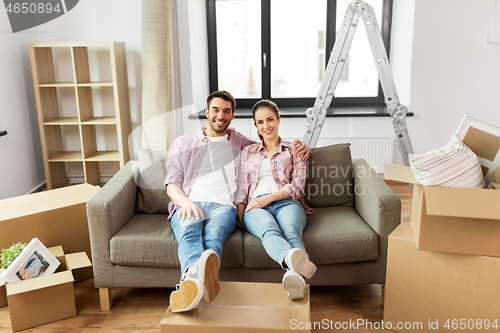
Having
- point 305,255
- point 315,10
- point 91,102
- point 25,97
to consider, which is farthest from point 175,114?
point 305,255

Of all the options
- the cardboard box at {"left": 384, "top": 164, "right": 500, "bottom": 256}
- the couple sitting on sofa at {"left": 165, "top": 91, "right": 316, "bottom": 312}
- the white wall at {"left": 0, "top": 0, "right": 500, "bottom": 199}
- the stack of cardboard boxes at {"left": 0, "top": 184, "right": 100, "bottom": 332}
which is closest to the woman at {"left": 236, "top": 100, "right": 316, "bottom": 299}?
the couple sitting on sofa at {"left": 165, "top": 91, "right": 316, "bottom": 312}

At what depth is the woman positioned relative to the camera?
1.88m

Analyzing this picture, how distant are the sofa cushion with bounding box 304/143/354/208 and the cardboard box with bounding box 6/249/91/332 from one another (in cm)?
126

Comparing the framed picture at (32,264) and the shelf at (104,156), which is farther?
the shelf at (104,156)

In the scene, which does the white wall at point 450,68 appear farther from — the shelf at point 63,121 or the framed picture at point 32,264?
the framed picture at point 32,264

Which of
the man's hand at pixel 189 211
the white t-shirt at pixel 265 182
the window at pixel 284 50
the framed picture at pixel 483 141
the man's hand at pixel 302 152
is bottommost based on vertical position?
the man's hand at pixel 189 211

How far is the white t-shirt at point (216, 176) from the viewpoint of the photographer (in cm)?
207

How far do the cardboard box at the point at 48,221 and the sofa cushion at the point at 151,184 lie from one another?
317 mm

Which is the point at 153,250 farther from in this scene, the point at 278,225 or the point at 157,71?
the point at 157,71

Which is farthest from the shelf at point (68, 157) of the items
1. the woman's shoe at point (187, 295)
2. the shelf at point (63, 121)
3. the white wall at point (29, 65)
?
the woman's shoe at point (187, 295)

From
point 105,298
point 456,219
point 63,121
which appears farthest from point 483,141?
point 63,121

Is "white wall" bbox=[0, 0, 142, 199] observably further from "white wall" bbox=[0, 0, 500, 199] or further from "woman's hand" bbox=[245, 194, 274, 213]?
"woman's hand" bbox=[245, 194, 274, 213]

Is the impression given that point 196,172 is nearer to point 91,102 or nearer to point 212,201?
point 212,201

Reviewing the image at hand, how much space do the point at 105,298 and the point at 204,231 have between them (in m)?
0.58
